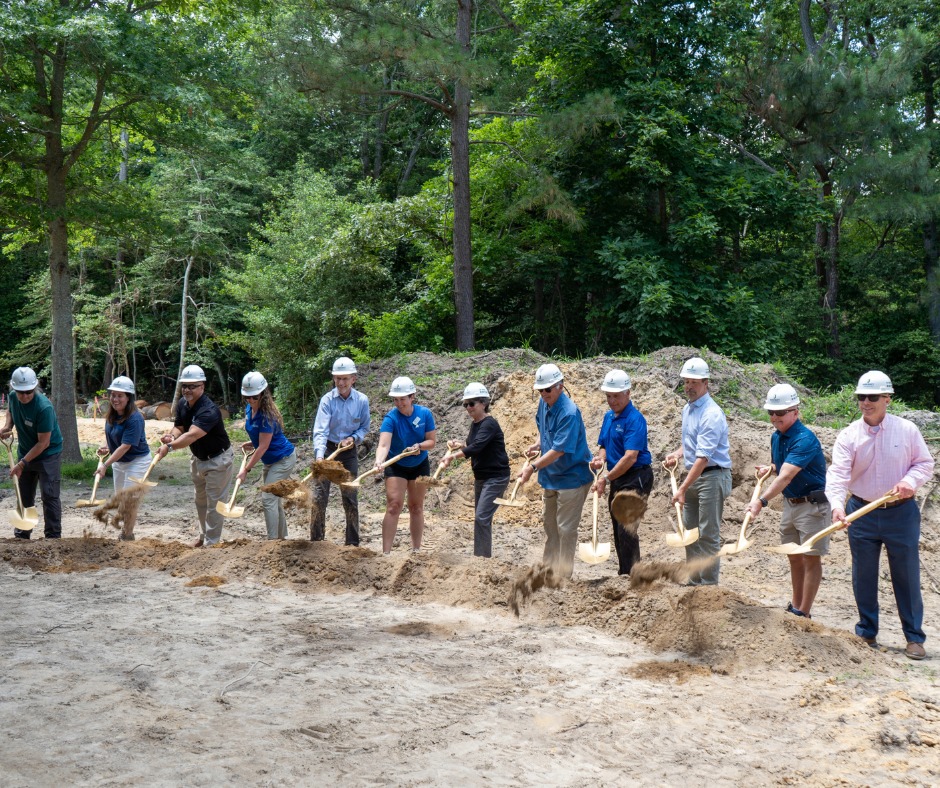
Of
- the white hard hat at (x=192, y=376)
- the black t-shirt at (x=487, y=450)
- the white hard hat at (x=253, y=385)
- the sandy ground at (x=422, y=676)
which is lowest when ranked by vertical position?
the sandy ground at (x=422, y=676)

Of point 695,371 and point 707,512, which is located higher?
point 695,371

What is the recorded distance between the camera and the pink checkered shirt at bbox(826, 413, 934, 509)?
605cm

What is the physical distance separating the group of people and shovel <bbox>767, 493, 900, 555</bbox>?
1.5 inches

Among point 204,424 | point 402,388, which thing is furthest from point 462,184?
point 204,424

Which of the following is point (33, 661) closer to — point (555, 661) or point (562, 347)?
point (555, 661)

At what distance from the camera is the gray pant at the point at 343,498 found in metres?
9.00

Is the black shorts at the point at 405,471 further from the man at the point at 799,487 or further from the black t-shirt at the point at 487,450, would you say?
the man at the point at 799,487

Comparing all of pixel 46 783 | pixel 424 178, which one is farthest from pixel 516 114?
pixel 46 783

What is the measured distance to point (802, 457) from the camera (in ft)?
21.1

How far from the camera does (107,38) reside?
13.9m

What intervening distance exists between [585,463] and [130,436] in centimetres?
475

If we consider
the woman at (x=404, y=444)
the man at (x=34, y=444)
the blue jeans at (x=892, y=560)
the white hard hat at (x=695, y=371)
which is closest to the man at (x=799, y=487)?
the blue jeans at (x=892, y=560)

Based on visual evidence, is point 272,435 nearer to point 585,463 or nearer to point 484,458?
point 484,458

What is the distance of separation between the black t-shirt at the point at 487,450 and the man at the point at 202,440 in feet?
8.04
